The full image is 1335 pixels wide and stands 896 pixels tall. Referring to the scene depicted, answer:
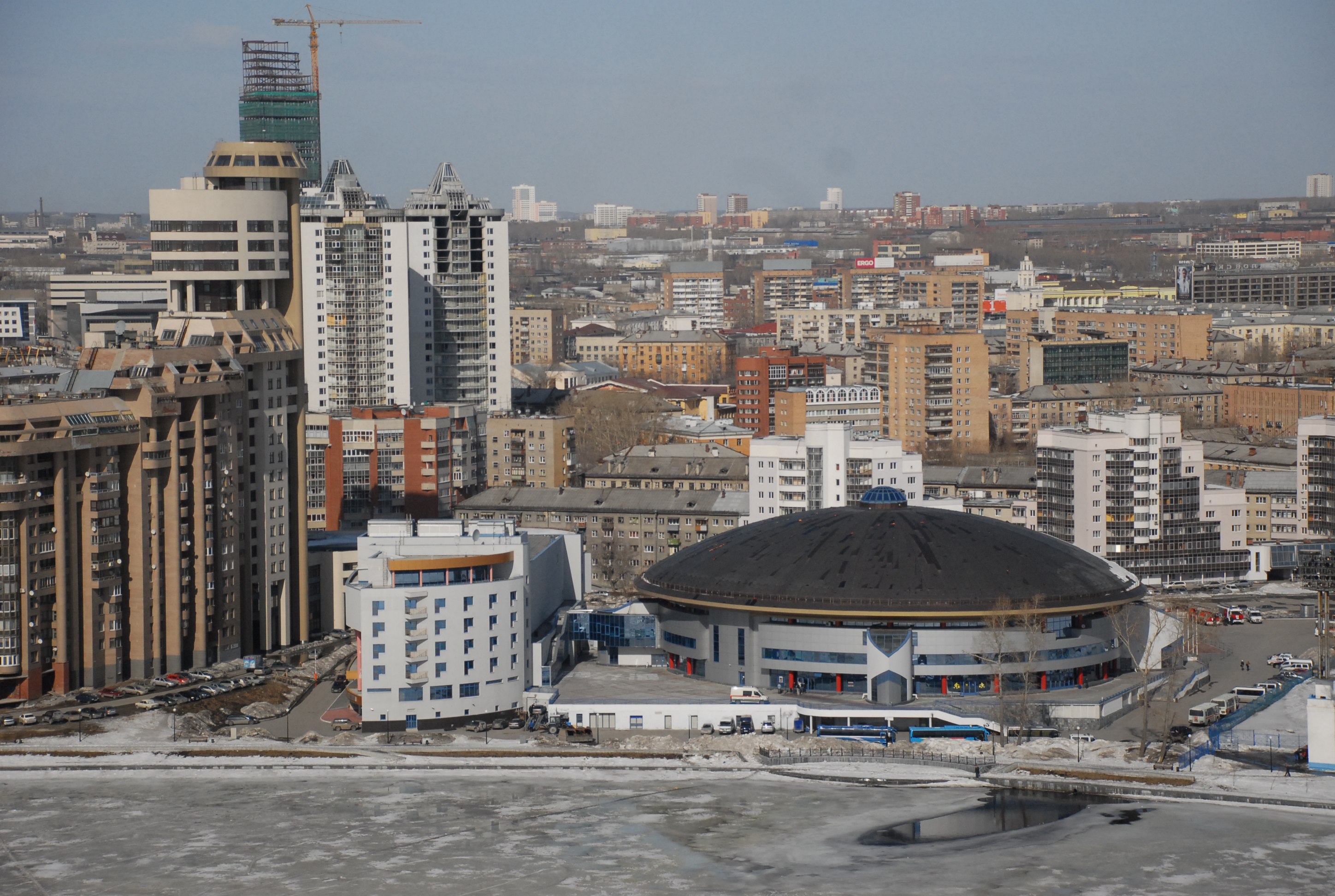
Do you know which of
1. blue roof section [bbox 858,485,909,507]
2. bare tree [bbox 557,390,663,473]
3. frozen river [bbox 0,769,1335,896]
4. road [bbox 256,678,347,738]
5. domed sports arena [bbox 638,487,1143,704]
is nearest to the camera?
frozen river [bbox 0,769,1335,896]

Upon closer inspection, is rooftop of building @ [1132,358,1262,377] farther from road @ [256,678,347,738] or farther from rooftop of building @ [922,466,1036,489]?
road @ [256,678,347,738]

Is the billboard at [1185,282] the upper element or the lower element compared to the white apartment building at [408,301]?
upper

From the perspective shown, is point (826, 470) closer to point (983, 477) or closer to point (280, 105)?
point (983, 477)

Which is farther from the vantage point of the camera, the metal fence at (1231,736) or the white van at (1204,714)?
the white van at (1204,714)

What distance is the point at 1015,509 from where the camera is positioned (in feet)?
248

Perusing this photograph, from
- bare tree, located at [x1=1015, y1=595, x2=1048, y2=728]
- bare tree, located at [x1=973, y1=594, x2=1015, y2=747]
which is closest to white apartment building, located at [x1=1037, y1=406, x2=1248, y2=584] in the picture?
bare tree, located at [x1=1015, y1=595, x2=1048, y2=728]

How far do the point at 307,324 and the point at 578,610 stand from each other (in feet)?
138

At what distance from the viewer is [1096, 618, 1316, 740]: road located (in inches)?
2063

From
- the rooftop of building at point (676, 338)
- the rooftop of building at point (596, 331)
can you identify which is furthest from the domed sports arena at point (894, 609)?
the rooftop of building at point (596, 331)

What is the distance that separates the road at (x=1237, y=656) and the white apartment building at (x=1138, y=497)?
618 cm

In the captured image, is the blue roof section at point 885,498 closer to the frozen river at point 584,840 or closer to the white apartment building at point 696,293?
the frozen river at point 584,840

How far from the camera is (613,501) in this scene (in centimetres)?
7738

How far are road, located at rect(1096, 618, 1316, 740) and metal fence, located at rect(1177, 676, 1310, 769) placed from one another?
4.43ft

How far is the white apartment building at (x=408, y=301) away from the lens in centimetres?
9756
